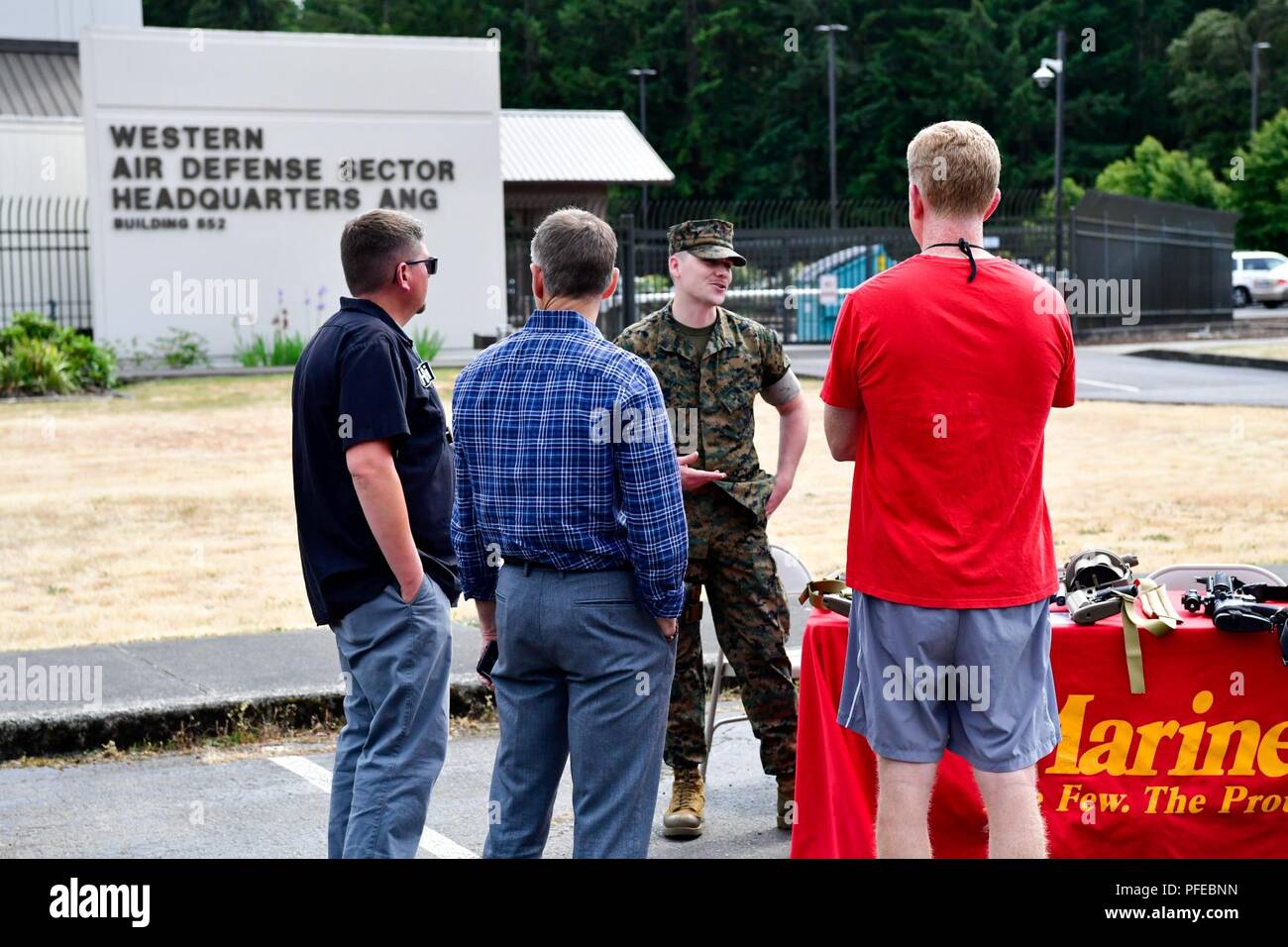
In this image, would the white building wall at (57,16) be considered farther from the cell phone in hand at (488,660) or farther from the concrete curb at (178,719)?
the cell phone in hand at (488,660)

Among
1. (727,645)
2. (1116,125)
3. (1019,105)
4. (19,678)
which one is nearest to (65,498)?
(19,678)

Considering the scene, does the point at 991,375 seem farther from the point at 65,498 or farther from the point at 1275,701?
the point at 65,498

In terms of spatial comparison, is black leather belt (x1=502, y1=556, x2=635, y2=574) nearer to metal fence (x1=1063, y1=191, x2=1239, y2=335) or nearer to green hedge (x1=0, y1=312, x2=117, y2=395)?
green hedge (x1=0, y1=312, x2=117, y2=395)

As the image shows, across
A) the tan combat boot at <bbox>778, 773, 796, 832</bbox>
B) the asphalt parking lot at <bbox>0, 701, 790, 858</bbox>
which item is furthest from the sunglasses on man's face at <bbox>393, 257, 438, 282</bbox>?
the tan combat boot at <bbox>778, 773, 796, 832</bbox>

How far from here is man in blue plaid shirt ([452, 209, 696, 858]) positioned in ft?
12.2

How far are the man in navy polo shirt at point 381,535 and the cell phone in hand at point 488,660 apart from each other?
0.81ft

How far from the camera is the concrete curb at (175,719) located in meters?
6.37

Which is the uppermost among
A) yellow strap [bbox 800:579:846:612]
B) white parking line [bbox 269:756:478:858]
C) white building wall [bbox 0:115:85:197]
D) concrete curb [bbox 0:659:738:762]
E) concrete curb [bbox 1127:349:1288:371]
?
white building wall [bbox 0:115:85:197]

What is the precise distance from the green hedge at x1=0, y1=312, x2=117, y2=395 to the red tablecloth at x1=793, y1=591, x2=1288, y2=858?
18.8 meters

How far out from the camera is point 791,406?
543 centimetres

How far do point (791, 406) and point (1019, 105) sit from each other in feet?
218

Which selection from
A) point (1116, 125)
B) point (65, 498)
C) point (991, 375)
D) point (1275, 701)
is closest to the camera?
point (991, 375)

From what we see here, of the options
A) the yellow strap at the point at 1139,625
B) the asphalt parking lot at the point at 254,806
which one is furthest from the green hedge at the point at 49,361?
the yellow strap at the point at 1139,625

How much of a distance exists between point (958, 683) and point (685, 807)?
190cm
